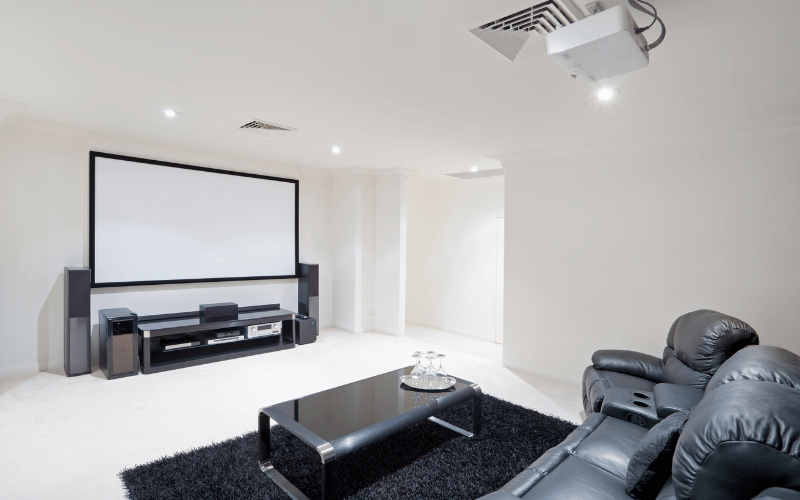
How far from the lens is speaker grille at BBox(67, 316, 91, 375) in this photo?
4270mm

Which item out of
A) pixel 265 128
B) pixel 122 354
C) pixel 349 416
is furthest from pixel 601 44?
pixel 122 354

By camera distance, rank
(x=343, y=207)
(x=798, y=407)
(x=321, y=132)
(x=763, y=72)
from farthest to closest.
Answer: (x=343, y=207) < (x=321, y=132) < (x=763, y=72) < (x=798, y=407)

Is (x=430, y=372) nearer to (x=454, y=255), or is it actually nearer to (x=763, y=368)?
(x=763, y=368)

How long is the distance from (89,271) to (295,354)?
2390mm

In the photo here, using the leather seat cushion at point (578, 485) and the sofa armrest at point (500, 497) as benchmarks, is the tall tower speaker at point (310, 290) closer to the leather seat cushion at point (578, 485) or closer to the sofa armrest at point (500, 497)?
the leather seat cushion at point (578, 485)

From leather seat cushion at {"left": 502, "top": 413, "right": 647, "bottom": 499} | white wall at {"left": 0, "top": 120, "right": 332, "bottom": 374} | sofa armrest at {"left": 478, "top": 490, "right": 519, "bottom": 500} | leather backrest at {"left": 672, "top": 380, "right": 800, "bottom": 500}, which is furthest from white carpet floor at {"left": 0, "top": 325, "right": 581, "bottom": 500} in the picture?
leather backrest at {"left": 672, "top": 380, "right": 800, "bottom": 500}

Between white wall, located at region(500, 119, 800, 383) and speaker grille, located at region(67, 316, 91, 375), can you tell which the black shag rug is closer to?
white wall, located at region(500, 119, 800, 383)

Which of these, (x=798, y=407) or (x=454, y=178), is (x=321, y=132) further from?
(x=798, y=407)

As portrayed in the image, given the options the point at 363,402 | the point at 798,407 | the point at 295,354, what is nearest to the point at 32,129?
the point at 295,354

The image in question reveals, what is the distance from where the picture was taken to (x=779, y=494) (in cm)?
100

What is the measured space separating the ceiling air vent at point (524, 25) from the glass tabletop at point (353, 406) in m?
2.20

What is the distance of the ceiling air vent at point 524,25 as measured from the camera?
1882mm

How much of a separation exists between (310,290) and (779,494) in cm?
568

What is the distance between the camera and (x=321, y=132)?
4.21 meters
